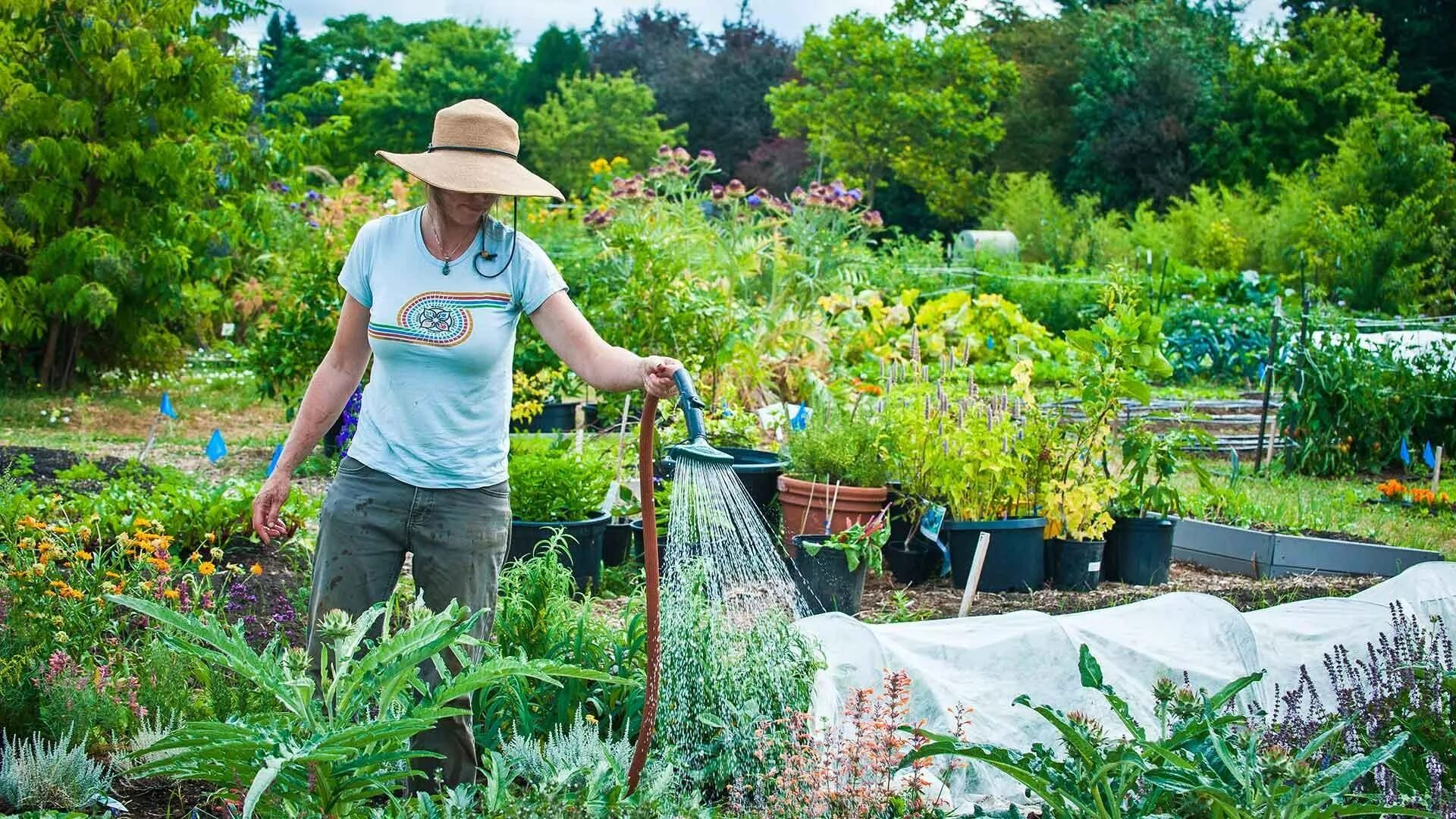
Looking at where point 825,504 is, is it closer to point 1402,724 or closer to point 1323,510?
point 1402,724

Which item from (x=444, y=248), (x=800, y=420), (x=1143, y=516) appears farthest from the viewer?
(x=800, y=420)

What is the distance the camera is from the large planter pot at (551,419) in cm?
734

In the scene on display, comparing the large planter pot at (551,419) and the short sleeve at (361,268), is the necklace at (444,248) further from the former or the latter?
the large planter pot at (551,419)

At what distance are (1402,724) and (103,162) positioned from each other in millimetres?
7983

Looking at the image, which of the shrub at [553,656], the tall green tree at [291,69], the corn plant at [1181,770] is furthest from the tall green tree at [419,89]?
the corn plant at [1181,770]

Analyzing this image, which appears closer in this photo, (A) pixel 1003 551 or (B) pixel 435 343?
(B) pixel 435 343

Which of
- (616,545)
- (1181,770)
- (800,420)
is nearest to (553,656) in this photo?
(1181,770)

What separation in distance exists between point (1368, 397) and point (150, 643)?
22.3 ft

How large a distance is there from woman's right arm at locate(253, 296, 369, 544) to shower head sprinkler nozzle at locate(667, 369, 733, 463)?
34.2 inches

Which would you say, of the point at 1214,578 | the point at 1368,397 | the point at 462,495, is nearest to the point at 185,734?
the point at 462,495

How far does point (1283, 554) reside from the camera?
5133 millimetres

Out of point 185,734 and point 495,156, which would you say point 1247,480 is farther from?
point 185,734

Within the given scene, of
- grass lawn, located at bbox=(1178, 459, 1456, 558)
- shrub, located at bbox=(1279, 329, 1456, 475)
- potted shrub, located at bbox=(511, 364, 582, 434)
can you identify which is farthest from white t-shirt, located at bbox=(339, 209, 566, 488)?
shrub, located at bbox=(1279, 329, 1456, 475)

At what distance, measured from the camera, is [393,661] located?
2064 mm
